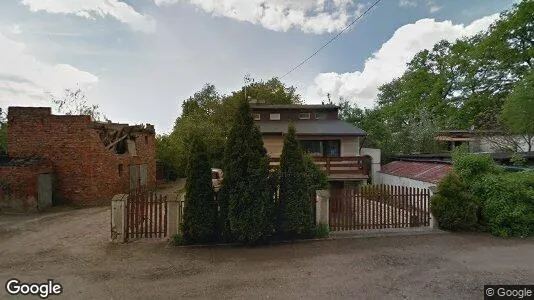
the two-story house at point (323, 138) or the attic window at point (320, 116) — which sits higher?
the attic window at point (320, 116)

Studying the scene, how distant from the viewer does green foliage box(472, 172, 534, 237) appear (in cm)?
821

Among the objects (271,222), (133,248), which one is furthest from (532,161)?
(133,248)

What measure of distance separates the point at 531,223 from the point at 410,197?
10.5 ft

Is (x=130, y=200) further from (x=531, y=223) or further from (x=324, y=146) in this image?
(x=324, y=146)

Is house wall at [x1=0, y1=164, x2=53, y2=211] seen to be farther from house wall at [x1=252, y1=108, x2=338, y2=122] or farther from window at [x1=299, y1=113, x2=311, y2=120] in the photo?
window at [x1=299, y1=113, x2=311, y2=120]

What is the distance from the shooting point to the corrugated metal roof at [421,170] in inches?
487

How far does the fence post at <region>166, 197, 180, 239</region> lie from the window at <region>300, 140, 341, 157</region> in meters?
12.0

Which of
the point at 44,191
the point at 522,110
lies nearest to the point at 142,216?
the point at 44,191

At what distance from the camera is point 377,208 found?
9039 mm

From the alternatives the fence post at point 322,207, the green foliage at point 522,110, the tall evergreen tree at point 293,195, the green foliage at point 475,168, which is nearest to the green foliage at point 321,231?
the fence post at point 322,207

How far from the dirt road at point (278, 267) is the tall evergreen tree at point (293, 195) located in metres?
0.49

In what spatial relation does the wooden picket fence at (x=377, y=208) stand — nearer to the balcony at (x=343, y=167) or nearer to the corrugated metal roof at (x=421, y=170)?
the corrugated metal roof at (x=421, y=170)

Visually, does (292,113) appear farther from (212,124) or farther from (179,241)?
(179,241)

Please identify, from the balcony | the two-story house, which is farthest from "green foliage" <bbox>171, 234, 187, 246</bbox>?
the balcony
